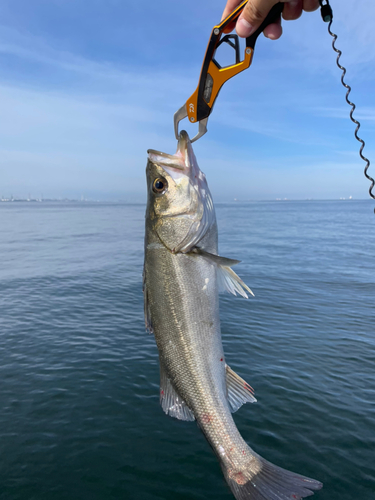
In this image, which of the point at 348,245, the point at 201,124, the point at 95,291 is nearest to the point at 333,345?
the point at 201,124

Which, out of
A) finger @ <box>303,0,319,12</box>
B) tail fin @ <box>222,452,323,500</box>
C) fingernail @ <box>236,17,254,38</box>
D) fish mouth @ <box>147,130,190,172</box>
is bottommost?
tail fin @ <box>222,452,323,500</box>

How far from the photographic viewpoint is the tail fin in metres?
3.88

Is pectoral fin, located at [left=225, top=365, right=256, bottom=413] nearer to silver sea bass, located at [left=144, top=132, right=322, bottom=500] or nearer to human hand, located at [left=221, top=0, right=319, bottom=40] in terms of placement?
silver sea bass, located at [left=144, top=132, right=322, bottom=500]

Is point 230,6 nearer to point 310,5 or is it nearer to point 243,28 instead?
point 243,28

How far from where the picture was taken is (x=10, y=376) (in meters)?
10.7

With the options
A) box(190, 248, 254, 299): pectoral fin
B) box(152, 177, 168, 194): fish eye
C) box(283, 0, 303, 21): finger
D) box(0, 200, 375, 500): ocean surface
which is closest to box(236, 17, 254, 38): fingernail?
box(283, 0, 303, 21): finger

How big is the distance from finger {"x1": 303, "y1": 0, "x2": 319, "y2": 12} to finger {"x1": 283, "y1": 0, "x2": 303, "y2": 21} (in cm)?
5

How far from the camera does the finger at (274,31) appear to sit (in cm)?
410

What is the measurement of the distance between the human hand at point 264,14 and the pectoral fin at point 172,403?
4263 mm

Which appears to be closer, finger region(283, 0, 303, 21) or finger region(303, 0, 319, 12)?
finger region(283, 0, 303, 21)

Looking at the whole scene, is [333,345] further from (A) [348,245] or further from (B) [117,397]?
(A) [348,245]

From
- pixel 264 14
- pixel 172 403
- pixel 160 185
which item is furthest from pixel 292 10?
pixel 172 403

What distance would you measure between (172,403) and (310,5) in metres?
5.21

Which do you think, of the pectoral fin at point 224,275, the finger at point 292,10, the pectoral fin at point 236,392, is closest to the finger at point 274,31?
the finger at point 292,10
